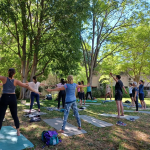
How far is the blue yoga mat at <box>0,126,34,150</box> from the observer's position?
3.23 metres

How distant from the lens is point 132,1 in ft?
52.7

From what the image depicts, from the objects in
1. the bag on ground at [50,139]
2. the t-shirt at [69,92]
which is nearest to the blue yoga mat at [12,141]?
the bag on ground at [50,139]

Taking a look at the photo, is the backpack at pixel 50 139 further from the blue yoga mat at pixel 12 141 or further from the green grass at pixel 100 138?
the blue yoga mat at pixel 12 141

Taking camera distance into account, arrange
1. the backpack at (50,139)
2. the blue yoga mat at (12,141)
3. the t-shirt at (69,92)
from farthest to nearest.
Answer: the t-shirt at (69,92) < the backpack at (50,139) < the blue yoga mat at (12,141)

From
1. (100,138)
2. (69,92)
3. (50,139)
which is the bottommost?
(100,138)

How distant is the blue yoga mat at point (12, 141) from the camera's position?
3227mm

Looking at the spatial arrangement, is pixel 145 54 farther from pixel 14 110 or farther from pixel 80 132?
pixel 14 110

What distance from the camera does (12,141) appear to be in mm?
3527

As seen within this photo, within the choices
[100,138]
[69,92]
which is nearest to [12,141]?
[69,92]

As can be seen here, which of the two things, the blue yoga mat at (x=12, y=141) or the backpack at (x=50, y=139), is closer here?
the blue yoga mat at (x=12, y=141)

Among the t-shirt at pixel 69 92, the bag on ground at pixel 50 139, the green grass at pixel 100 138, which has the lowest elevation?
the green grass at pixel 100 138

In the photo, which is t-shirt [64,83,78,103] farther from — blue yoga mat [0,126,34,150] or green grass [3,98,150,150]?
blue yoga mat [0,126,34,150]

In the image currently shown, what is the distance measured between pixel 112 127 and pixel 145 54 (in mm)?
18628

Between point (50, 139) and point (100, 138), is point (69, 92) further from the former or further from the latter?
point (100, 138)
